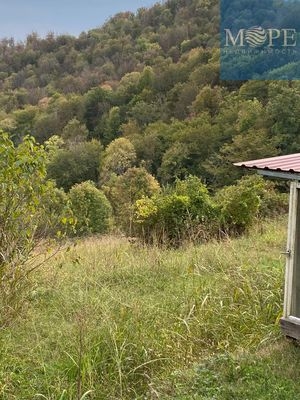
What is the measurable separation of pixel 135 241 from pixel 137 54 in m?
45.0

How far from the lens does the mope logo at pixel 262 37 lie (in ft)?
79.4

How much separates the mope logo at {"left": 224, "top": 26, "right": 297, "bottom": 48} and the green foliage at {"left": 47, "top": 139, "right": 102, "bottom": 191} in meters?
14.4

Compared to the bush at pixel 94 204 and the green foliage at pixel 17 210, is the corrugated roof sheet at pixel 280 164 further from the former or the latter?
the bush at pixel 94 204

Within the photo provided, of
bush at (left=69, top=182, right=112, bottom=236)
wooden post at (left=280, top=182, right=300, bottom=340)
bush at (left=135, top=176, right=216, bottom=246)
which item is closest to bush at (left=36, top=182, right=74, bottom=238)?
wooden post at (left=280, top=182, right=300, bottom=340)

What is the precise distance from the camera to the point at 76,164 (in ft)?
120

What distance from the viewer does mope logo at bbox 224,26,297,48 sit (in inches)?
953

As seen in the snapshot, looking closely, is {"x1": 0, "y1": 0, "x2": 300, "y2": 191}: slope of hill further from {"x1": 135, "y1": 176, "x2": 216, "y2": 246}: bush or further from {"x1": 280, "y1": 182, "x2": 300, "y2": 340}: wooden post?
{"x1": 280, "y1": 182, "x2": 300, "y2": 340}: wooden post

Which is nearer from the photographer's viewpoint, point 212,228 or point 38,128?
point 212,228

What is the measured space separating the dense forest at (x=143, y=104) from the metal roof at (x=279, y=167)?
559 inches

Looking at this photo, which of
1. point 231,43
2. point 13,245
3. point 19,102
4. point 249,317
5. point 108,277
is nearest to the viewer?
point 249,317

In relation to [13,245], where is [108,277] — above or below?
below

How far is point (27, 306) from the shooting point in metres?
4.83

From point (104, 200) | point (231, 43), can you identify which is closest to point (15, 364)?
point (104, 200)

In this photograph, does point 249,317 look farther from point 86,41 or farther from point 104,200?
point 86,41
